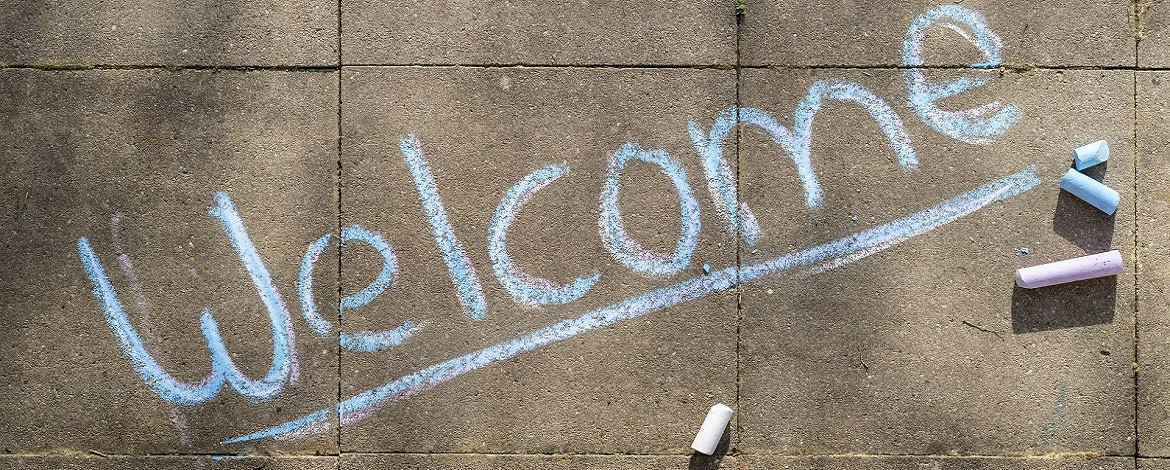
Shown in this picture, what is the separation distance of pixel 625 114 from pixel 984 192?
163cm

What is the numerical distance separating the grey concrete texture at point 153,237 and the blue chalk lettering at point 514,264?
737mm

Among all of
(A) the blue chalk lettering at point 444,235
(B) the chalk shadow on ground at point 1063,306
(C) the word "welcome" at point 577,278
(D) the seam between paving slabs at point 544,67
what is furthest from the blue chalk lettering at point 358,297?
(B) the chalk shadow on ground at point 1063,306

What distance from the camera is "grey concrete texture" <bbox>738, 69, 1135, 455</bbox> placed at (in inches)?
155

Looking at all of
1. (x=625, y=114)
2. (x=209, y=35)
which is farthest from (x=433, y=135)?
(x=209, y=35)

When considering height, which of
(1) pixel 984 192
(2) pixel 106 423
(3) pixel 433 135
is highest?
(3) pixel 433 135

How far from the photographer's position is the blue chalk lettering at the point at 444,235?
3.98m

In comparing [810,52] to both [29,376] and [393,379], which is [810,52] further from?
[29,376]

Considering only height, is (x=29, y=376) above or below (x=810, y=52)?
below

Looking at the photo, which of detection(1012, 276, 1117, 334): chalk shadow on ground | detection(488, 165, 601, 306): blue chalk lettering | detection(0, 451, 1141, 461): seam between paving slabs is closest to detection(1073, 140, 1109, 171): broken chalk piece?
detection(1012, 276, 1117, 334): chalk shadow on ground

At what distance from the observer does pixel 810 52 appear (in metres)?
4.03

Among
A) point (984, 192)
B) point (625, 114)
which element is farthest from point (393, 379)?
point (984, 192)

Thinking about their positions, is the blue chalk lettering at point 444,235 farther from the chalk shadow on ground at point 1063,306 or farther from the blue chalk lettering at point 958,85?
the chalk shadow on ground at point 1063,306

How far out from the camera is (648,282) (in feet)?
13.1

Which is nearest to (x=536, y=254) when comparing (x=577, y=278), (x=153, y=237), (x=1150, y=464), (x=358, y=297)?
(x=577, y=278)
